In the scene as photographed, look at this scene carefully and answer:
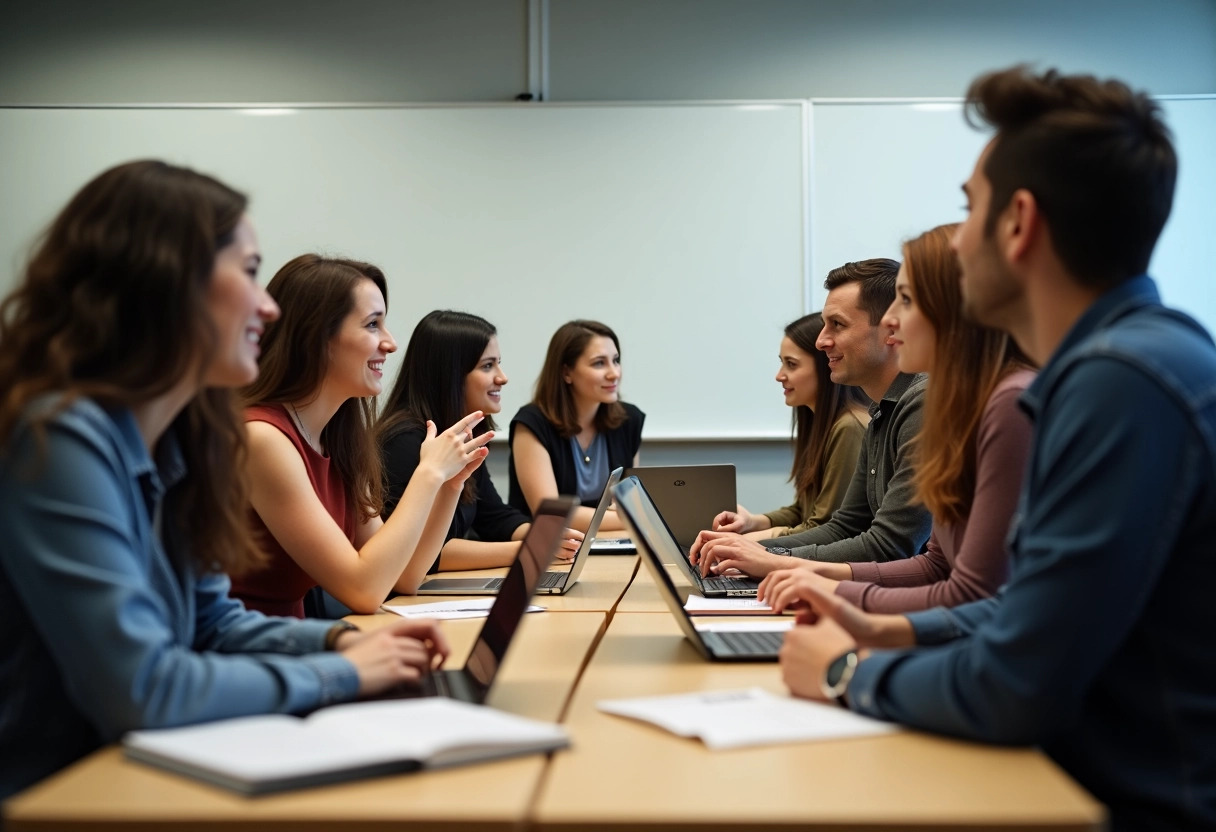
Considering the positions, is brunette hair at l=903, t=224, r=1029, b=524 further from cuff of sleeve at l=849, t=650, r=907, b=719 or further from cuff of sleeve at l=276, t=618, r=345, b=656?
cuff of sleeve at l=276, t=618, r=345, b=656

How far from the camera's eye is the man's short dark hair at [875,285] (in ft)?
9.13

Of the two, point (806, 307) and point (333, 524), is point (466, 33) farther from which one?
point (333, 524)

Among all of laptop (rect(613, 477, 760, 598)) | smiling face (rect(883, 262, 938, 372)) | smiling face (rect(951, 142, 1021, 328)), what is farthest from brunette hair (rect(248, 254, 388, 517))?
smiling face (rect(951, 142, 1021, 328))

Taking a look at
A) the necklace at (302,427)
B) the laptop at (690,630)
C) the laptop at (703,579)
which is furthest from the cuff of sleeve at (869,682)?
the necklace at (302,427)

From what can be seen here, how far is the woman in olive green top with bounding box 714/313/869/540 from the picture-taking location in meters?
3.16

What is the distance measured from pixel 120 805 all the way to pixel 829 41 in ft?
14.6

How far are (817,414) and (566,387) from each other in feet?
3.62

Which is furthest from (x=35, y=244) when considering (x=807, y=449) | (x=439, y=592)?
(x=807, y=449)

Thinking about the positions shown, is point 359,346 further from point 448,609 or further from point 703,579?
point 703,579

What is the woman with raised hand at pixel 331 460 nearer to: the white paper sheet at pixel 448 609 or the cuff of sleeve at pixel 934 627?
the white paper sheet at pixel 448 609

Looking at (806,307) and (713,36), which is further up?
(713,36)

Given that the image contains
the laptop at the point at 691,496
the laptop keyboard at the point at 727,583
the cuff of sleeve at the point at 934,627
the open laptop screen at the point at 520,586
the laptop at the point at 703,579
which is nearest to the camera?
the open laptop screen at the point at 520,586

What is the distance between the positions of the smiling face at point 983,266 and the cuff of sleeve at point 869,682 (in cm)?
43

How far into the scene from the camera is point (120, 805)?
0.85 metres
